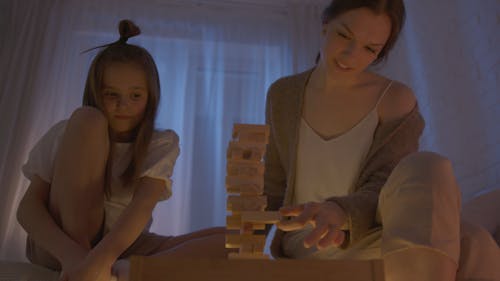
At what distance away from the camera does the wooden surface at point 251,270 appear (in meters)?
0.53

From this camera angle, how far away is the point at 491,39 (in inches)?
65.9

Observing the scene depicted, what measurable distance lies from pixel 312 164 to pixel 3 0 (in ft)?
7.43

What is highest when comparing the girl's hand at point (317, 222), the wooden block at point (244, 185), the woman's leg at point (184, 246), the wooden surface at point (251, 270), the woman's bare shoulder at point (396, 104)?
the woman's bare shoulder at point (396, 104)

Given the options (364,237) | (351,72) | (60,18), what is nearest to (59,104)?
(60,18)

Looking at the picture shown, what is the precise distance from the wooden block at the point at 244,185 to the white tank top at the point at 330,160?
1.32ft

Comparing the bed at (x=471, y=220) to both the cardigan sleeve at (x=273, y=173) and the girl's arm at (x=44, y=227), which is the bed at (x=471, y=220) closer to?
the girl's arm at (x=44, y=227)

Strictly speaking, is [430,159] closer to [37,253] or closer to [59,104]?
[37,253]

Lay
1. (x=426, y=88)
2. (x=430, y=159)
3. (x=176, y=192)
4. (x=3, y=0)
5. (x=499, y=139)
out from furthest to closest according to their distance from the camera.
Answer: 1. (x=3, y=0)
2. (x=176, y=192)
3. (x=426, y=88)
4. (x=499, y=139)
5. (x=430, y=159)

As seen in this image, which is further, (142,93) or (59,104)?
(59,104)

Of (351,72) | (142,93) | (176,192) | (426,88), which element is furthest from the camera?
(176,192)

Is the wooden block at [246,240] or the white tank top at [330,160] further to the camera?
the white tank top at [330,160]

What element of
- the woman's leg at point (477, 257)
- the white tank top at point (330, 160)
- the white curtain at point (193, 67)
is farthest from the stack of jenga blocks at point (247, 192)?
the white curtain at point (193, 67)

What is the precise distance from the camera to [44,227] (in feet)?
3.28

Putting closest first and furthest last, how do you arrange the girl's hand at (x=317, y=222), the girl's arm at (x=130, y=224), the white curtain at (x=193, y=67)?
the girl's hand at (x=317, y=222)
the girl's arm at (x=130, y=224)
the white curtain at (x=193, y=67)
